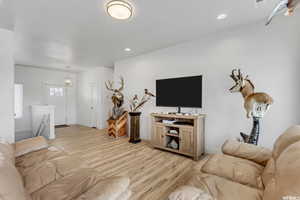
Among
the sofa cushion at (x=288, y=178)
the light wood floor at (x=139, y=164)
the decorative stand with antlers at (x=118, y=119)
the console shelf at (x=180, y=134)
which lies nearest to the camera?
the sofa cushion at (x=288, y=178)

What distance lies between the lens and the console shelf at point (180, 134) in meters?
2.79

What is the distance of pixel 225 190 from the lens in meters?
1.16

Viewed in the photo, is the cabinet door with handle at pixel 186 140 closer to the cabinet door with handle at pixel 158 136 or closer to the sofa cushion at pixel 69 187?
the cabinet door with handle at pixel 158 136

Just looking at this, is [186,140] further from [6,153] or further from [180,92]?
[6,153]

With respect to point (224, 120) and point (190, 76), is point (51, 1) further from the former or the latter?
point (224, 120)

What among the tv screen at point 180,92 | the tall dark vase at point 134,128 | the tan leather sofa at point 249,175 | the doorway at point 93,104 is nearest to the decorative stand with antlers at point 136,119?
the tall dark vase at point 134,128

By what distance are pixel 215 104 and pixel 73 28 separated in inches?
133

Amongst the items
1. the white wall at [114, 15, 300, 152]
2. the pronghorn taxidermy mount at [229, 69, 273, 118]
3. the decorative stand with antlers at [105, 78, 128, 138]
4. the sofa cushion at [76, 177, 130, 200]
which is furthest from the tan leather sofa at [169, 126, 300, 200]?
the decorative stand with antlers at [105, 78, 128, 138]

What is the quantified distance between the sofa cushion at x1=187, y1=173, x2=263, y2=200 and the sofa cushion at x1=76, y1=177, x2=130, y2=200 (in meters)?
0.71

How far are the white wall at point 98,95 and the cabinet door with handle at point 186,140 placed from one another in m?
3.92

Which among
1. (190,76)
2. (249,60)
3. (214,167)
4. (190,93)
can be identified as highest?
(249,60)

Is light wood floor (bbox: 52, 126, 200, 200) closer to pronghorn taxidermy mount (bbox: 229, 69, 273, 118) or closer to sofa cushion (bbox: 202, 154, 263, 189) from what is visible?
sofa cushion (bbox: 202, 154, 263, 189)

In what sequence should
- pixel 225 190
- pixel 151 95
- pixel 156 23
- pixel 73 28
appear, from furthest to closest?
pixel 151 95 < pixel 73 28 < pixel 156 23 < pixel 225 190

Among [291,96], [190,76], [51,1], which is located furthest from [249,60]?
[51,1]
